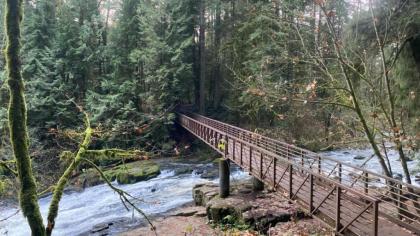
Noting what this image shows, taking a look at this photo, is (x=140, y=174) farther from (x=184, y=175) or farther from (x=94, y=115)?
(x=94, y=115)

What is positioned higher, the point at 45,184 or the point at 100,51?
the point at 100,51

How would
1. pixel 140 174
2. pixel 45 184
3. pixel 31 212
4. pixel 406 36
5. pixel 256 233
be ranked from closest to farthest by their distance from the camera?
pixel 31 212 < pixel 406 36 < pixel 256 233 < pixel 45 184 < pixel 140 174

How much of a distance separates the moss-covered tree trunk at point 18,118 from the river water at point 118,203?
5001 millimetres

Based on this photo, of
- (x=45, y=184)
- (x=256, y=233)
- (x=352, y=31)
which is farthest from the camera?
(x=45, y=184)

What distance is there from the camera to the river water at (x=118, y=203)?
1312 centimetres

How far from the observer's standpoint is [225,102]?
2808 centimetres

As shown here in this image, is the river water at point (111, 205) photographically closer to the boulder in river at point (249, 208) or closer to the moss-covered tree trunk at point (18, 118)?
the boulder in river at point (249, 208)

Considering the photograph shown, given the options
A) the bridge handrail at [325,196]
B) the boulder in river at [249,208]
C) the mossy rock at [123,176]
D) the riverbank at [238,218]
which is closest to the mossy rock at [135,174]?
the mossy rock at [123,176]

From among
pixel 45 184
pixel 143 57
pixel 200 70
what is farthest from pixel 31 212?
pixel 200 70

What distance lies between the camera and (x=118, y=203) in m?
15.7

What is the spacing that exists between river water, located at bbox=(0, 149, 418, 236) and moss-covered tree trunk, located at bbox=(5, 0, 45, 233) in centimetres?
500

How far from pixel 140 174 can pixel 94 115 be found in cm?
664

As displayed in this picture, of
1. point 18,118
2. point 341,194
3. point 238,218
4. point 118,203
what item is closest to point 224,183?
point 238,218

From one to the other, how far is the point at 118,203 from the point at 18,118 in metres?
10.5
